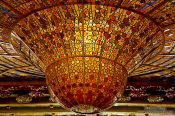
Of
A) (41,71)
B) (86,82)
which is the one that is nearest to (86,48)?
(86,82)

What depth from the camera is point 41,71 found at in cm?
484

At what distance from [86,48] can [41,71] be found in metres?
1.49

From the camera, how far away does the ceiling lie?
3.28 m

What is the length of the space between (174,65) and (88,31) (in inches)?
93.4

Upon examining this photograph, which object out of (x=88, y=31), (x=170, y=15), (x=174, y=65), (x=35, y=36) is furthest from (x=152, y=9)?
(x=174, y=65)

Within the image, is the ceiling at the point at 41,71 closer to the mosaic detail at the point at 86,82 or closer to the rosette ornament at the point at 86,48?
the rosette ornament at the point at 86,48

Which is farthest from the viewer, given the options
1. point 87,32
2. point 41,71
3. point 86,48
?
point 41,71

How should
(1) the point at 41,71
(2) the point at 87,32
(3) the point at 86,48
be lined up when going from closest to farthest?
(2) the point at 87,32, (3) the point at 86,48, (1) the point at 41,71

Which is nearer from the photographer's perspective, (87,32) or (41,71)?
(87,32)

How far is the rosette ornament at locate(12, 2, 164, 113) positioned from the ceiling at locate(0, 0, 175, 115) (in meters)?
0.11

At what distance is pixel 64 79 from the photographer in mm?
3611

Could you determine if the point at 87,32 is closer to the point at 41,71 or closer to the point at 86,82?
the point at 86,82

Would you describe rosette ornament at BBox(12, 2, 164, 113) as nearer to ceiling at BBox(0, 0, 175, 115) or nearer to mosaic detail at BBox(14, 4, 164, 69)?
mosaic detail at BBox(14, 4, 164, 69)

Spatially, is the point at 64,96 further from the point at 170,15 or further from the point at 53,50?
the point at 170,15
